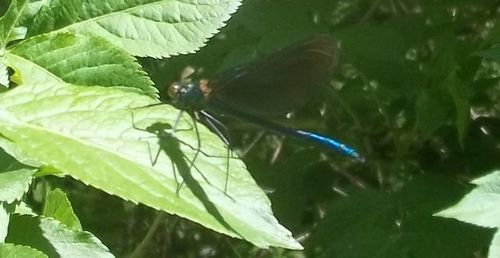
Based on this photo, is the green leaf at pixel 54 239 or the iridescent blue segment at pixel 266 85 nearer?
the green leaf at pixel 54 239

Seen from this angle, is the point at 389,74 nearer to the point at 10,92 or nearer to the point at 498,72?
the point at 498,72

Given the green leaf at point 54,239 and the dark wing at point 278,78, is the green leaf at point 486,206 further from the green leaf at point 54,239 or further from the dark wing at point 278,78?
the green leaf at point 54,239

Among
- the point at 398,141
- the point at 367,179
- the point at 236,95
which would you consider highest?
the point at 236,95

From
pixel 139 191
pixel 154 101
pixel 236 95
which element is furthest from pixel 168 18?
pixel 236 95

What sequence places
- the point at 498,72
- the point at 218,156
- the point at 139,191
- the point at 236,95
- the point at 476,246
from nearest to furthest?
the point at 139,191 → the point at 218,156 → the point at 236,95 → the point at 476,246 → the point at 498,72

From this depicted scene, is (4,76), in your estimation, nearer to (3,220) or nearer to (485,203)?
(3,220)

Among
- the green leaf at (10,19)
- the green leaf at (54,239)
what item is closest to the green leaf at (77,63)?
the green leaf at (10,19)

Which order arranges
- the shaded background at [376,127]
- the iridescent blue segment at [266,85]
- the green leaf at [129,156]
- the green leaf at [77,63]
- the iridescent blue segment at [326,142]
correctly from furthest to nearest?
the shaded background at [376,127]
the iridescent blue segment at [326,142]
the iridescent blue segment at [266,85]
the green leaf at [77,63]
the green leaf at [129,156]

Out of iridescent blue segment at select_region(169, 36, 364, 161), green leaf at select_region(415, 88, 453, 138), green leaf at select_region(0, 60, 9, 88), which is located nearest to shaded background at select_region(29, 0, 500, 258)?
green leaf at select_region(415, 88, 453, 138)
